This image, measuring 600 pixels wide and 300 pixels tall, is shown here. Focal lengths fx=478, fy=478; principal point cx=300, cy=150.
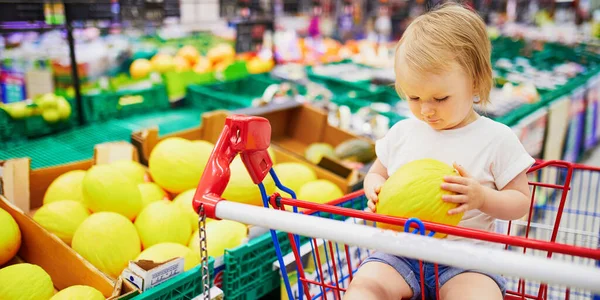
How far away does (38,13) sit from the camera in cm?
286

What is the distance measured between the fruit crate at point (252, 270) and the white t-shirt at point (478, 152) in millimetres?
507

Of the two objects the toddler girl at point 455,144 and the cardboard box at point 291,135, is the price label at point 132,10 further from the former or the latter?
the toddler girl at point 455,144

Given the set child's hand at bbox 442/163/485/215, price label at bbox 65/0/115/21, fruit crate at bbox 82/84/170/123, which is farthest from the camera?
fruit crate at bbox 82/84/170/123

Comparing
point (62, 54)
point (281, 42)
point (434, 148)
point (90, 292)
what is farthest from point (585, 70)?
point (90, 292)

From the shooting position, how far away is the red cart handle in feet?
3.11

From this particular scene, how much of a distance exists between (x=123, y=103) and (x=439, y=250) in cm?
300

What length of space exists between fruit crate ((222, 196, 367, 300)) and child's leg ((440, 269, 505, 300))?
59 cm

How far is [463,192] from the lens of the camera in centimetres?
111

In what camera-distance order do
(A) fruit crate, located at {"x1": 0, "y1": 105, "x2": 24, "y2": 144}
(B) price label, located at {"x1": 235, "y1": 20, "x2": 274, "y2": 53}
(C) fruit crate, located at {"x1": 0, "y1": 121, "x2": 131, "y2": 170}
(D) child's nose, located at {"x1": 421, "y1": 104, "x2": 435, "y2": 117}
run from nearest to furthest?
(D) child's nose, located at {"x1": 421, "y1": 104, "x2": 435, "y2": 117} → (C) fruit crate, located at {"x1": 0, "y1": 121, "x2": 131, "y2": 170} → (A) fruit crate, located at {"x1": 0, "y1": 105, "x2": 24, "y2": 144} → (B) price label, located at {"x1": 235, "y1": 20, "x2": 274, "y2": 53}

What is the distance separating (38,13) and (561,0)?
8305 mm

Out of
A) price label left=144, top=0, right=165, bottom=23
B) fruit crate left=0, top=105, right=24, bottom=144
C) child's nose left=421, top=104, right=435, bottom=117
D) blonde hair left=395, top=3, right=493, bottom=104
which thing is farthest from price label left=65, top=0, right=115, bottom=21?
child's nose left=421, top=104, right=435, bottom=117

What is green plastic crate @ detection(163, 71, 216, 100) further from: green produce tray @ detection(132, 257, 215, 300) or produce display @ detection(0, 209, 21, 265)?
green produce tray @ detection(132, 257, 215, 300)

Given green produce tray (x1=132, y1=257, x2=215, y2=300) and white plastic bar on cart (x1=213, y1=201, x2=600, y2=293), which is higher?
white plastic bar on cart (x1=213, y1=201, x2=600, y2=293)

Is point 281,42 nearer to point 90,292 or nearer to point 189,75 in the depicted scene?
point 189,75
